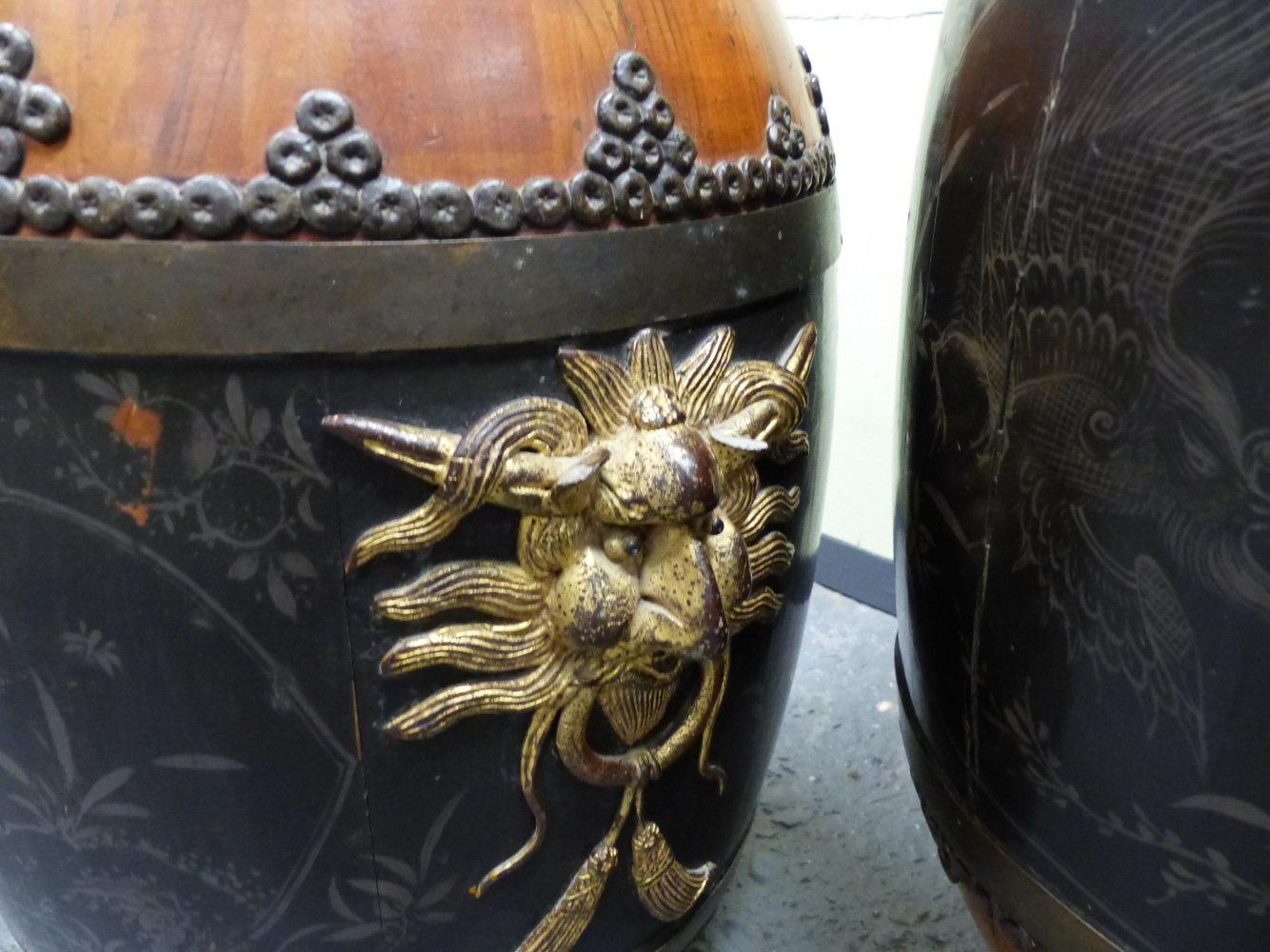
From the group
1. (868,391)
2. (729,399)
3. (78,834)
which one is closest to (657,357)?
(729,399)

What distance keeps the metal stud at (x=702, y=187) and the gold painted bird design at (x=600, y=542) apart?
0.07 m

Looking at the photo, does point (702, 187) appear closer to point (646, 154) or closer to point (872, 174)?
point (646, 154)

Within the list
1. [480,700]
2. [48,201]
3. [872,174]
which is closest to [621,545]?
[480,700]

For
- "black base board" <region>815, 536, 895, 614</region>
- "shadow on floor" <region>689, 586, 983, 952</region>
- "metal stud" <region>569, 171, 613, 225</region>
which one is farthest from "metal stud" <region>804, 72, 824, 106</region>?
"black base board" <region>815, 536, 895, 614</region>

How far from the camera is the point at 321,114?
1.68 feet

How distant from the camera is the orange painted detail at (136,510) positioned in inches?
22.0

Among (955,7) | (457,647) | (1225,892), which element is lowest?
(1225,892)

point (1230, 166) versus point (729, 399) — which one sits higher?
point (1230, 166)

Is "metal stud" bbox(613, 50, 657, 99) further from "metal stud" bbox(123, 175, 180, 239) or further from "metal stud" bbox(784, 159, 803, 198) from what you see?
"metal stud" bbox(123, 175, 180, 239)

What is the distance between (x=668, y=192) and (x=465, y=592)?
0.25 m

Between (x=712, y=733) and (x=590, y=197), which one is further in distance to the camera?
(x=712, y=733)

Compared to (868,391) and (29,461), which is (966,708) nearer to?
(29,461)

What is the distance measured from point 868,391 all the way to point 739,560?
0.99m

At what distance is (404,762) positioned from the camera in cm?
63
